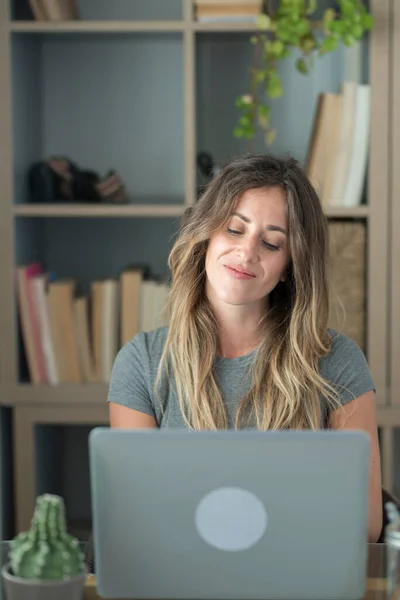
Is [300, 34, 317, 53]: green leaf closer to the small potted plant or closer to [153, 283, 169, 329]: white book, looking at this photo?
[153, 283, 169, 329]: white book

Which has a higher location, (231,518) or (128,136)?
(128,136)

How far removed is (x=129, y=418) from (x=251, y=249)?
428 millimetres

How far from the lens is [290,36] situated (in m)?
2.56

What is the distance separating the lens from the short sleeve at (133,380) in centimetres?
190

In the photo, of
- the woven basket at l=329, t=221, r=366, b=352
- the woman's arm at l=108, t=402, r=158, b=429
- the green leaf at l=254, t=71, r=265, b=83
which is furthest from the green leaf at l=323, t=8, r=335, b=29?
the woman's arm at l=108, t=402, r=158, b=429

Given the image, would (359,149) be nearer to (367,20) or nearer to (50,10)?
(367,20)

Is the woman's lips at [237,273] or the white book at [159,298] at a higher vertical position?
the woman's lips at [237,273]

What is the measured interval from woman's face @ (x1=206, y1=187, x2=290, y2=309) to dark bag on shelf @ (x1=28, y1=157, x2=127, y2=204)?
1010 mm

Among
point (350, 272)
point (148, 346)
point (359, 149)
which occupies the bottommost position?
point (148, 346)

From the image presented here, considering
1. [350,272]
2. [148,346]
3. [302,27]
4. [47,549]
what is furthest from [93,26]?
[47,549]

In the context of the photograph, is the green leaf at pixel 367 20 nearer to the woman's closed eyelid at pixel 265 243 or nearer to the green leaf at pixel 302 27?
the green leaf at pixel 302 27

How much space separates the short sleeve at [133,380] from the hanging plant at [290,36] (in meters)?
0.95

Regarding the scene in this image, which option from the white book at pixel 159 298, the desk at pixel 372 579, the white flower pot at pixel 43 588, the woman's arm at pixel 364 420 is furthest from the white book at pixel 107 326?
the white flower pot at pixel 43 588

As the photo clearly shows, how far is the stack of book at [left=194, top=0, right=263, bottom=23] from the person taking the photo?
2617 mm
